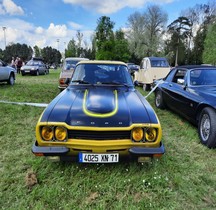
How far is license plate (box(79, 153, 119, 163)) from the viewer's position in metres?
2.77

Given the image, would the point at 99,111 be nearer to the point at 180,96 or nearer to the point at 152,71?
the point at 180,96

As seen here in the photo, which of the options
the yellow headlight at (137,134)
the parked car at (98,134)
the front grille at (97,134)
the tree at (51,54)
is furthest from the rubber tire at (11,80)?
the tree at (51,54)

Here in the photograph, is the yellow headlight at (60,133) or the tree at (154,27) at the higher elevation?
the tree at (154,27)

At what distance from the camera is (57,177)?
302 centimetres

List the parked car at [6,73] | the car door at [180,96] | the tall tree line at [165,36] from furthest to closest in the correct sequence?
the tall tree line at [165,36]
the parked car at [6,73]
the car door at [180,96]

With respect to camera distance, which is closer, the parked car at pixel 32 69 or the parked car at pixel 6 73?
the parked car at pixel 6 73

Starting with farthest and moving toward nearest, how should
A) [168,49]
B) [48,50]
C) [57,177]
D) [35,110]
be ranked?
1. [48,50]
2. [168,49]
3. [35,110]
4. [57,177]

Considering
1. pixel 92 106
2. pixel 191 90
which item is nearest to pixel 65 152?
pixel 92 106

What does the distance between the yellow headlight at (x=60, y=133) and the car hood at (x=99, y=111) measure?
0.36ft

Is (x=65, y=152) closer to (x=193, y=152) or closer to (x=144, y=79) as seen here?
(x=193, y=152)

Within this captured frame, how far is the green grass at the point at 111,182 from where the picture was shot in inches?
101

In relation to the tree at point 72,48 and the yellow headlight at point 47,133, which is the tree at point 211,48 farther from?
the yellow headlight at point 47,133

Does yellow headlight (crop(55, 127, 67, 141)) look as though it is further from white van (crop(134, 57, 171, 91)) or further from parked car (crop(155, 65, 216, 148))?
white van (crop(134, 57, 171, 91))

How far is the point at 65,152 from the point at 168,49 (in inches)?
2038
